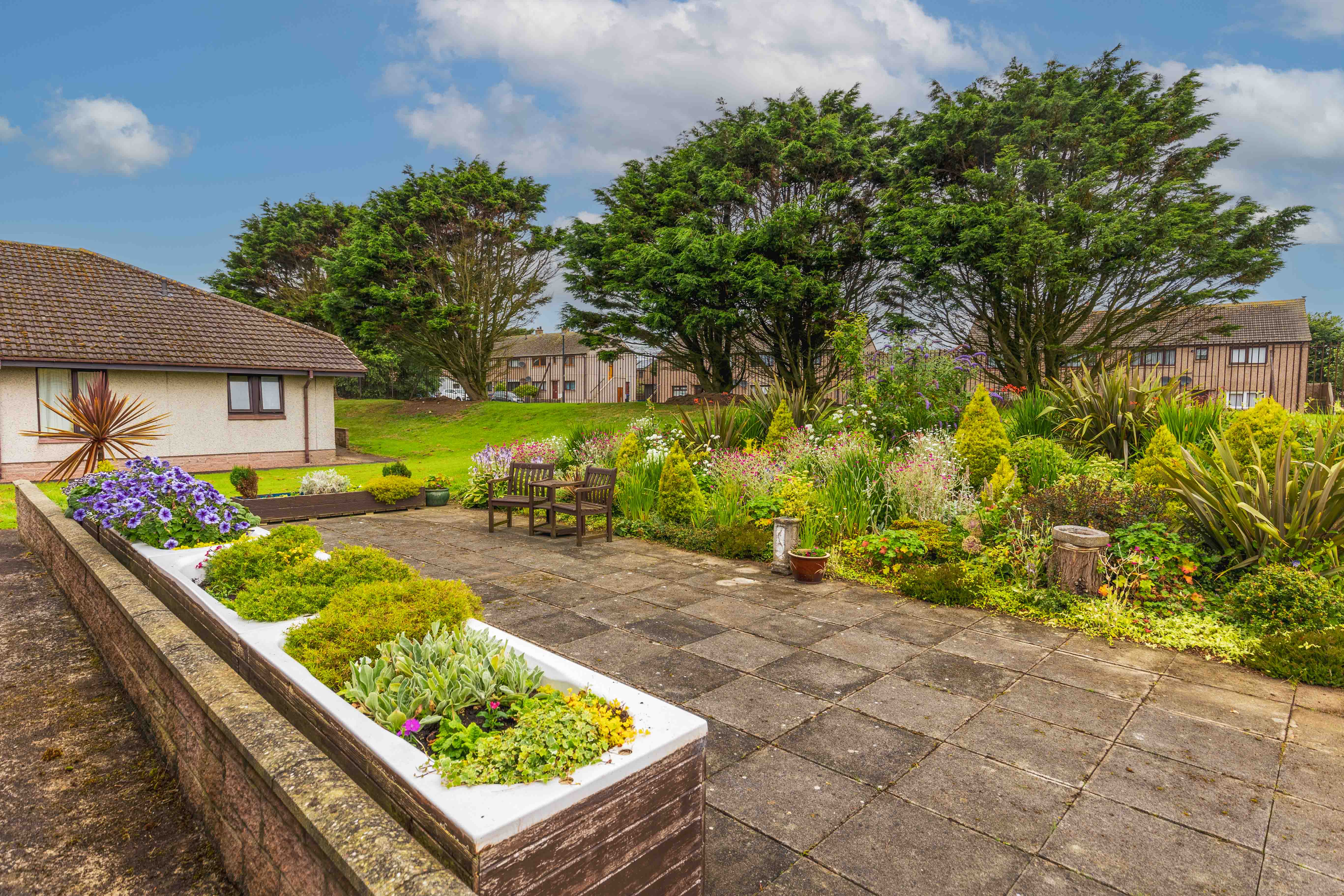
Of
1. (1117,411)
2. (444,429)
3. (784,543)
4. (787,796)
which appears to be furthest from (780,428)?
(444,429)

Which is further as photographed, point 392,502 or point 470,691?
point 392,502

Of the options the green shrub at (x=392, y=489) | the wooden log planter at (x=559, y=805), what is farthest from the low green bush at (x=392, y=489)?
the wooden log planter at (x=559, y=805)

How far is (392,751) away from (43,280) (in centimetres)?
2379

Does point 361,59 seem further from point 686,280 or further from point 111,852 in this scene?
point 686,280

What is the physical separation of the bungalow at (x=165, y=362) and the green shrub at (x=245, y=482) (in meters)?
7.90

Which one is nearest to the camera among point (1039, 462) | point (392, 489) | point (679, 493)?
point (1039, 462)

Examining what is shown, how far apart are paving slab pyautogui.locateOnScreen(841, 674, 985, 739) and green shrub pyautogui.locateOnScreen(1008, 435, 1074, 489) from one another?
187 inches

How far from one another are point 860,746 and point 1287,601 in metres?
3.92

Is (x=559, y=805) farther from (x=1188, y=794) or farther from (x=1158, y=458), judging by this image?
(x=1158, y=458)

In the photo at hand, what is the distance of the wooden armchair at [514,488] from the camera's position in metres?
9.50

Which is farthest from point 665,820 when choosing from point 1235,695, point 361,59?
point 361,59

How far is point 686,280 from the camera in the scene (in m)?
22.0

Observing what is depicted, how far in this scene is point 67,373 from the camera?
53.4ft

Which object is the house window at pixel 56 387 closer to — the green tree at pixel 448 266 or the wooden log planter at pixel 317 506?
the wooden log planter at pixel 317 506
